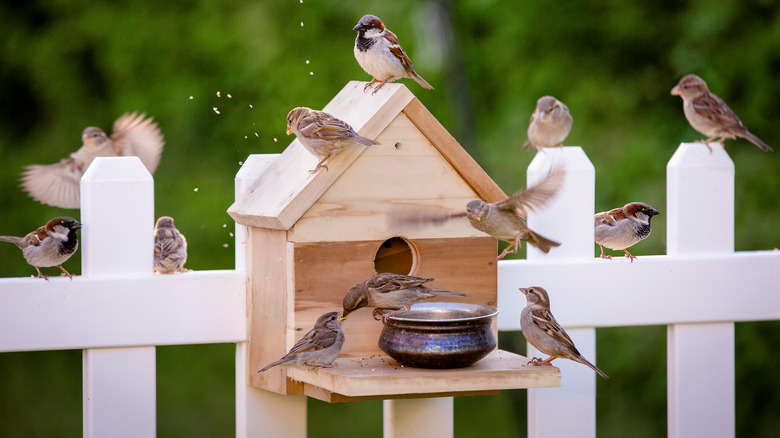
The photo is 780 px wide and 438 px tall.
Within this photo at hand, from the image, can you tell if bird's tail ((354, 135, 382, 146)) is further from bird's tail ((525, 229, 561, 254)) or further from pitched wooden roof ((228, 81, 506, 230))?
bird's tail ((525, 229, 561, 254))

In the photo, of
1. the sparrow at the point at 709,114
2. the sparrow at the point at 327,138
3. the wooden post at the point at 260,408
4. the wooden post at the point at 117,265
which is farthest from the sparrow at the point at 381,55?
the sparrow at the point at 709,114

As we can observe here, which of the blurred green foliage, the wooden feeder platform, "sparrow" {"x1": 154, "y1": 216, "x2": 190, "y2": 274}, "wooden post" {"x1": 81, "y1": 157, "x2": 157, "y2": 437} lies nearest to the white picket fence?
"wooden post" {"x1": 81, "y1": 157, "x2": 157, "y2": 437}

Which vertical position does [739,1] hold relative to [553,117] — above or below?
above

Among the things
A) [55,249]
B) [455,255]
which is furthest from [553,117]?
[55,249]

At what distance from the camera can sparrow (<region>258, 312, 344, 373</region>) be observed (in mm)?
3979

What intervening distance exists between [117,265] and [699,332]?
235 centimetres

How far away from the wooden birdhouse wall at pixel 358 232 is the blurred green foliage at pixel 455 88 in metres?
3.30

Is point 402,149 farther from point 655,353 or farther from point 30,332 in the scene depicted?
point 655,353

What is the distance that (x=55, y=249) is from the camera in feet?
17.3

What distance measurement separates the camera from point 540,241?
466 centimetres

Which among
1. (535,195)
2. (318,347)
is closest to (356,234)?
(318,347)

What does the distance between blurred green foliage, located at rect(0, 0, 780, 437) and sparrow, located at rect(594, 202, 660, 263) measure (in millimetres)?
2043

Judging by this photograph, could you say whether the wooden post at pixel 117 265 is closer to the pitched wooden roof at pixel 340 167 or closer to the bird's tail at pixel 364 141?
the pitched wooden roof at pixel 340 167

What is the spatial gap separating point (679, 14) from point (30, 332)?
18.7 feet
